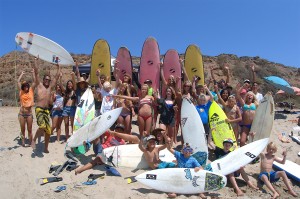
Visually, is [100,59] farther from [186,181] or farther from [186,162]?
[186,181]

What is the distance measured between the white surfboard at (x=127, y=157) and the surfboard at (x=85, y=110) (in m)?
0.90

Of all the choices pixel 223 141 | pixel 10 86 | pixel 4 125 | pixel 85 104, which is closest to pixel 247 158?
pixel 223 141

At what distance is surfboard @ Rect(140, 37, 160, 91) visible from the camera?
745 centimetres

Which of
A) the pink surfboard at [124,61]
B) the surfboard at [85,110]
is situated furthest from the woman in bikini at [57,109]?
the pink surfboard at [124,61]

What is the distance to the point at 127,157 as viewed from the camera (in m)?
5.18

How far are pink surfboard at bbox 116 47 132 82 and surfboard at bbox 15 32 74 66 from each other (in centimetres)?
141

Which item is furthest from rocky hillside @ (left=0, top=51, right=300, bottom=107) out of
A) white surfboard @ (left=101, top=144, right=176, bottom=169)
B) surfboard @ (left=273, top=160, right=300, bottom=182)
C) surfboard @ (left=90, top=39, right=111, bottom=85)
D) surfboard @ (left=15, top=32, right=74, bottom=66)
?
white surfboard @ (left=101, top=144, right=176, bottom=169)

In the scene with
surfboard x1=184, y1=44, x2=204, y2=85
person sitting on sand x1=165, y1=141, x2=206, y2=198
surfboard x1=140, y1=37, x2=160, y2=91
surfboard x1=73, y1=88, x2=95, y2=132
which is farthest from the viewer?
surfboard x1=184, y1=44, x2=204, y2=85

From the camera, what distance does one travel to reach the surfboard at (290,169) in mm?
5277

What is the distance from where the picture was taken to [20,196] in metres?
4.12

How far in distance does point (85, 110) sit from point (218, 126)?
2580mm

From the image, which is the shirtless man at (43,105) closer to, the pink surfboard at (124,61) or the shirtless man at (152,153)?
the shirtless man at (152,153)

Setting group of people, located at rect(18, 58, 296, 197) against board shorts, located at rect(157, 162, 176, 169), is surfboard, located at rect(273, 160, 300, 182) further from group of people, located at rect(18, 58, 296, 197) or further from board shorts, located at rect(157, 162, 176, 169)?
board shorts, located at rect(157, 162, 176, 169)

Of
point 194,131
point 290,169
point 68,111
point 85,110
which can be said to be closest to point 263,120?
point 290,169
